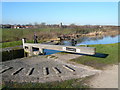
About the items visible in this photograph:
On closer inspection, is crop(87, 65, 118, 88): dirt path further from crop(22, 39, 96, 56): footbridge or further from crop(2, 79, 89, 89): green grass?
crop(22, 39, 96, 56): footbridge

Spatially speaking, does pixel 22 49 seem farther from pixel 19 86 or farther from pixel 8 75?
pixel 19 86

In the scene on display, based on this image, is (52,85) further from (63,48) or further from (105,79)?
(63,48)

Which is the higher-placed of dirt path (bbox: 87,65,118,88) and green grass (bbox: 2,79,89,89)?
dirt path (bbox: 87,65,118,88)

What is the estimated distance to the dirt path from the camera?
7.63 meters

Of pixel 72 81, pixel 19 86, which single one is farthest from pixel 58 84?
pixel 19 86

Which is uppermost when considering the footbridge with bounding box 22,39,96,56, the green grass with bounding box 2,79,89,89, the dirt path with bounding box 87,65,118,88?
the footbridge with bounding box 22,39,96,56

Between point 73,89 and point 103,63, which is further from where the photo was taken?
point 103,63

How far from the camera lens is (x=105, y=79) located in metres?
8.49

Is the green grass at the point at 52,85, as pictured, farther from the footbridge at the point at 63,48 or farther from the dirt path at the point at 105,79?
the footbridge at the point at 63,48

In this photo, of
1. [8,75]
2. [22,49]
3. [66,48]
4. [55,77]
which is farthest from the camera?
[22,49]

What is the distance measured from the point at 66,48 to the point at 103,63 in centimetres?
481

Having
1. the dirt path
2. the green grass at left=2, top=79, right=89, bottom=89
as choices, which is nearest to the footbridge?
the dirt path

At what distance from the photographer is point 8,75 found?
9742mm

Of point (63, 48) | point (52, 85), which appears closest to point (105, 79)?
point (52, 85)
